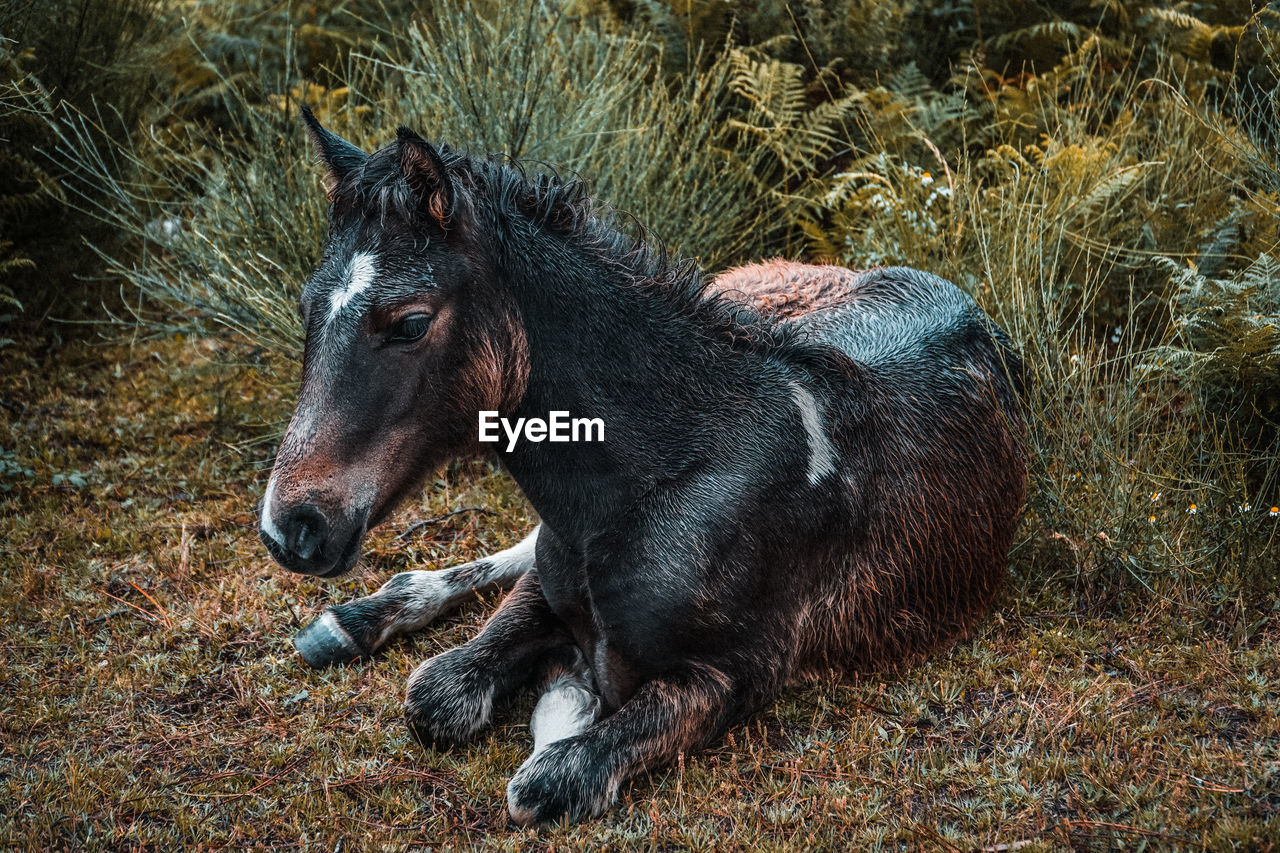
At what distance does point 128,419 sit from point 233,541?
5.80 ft

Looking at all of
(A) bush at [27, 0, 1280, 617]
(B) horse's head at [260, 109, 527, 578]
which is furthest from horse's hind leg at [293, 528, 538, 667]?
(A) bush at [27, 0, 1280, 617]

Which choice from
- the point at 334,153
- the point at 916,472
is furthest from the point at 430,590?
the point at 916,472

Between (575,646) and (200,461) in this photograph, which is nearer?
(575,646)

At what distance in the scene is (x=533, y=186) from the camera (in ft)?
11.3

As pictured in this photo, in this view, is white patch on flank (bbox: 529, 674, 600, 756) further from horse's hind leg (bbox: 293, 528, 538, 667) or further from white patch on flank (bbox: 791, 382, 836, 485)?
white patch on flank (bbox: 791, 382, 836, 485)

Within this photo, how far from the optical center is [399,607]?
4.42 meters

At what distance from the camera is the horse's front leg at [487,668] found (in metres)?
3.69

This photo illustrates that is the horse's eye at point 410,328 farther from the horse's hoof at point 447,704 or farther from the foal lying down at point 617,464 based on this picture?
the horse's hoof at point 447,704

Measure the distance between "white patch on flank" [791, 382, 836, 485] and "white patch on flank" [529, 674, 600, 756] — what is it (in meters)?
1.14

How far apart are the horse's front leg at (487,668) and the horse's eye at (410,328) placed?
1313mm

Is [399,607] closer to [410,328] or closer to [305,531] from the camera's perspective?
[305,531]

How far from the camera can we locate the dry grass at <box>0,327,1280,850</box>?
3227 mm

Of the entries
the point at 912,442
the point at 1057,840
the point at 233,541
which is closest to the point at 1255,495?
the point at 912,442

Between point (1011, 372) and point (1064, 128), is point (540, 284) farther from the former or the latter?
point (1064, 128)
